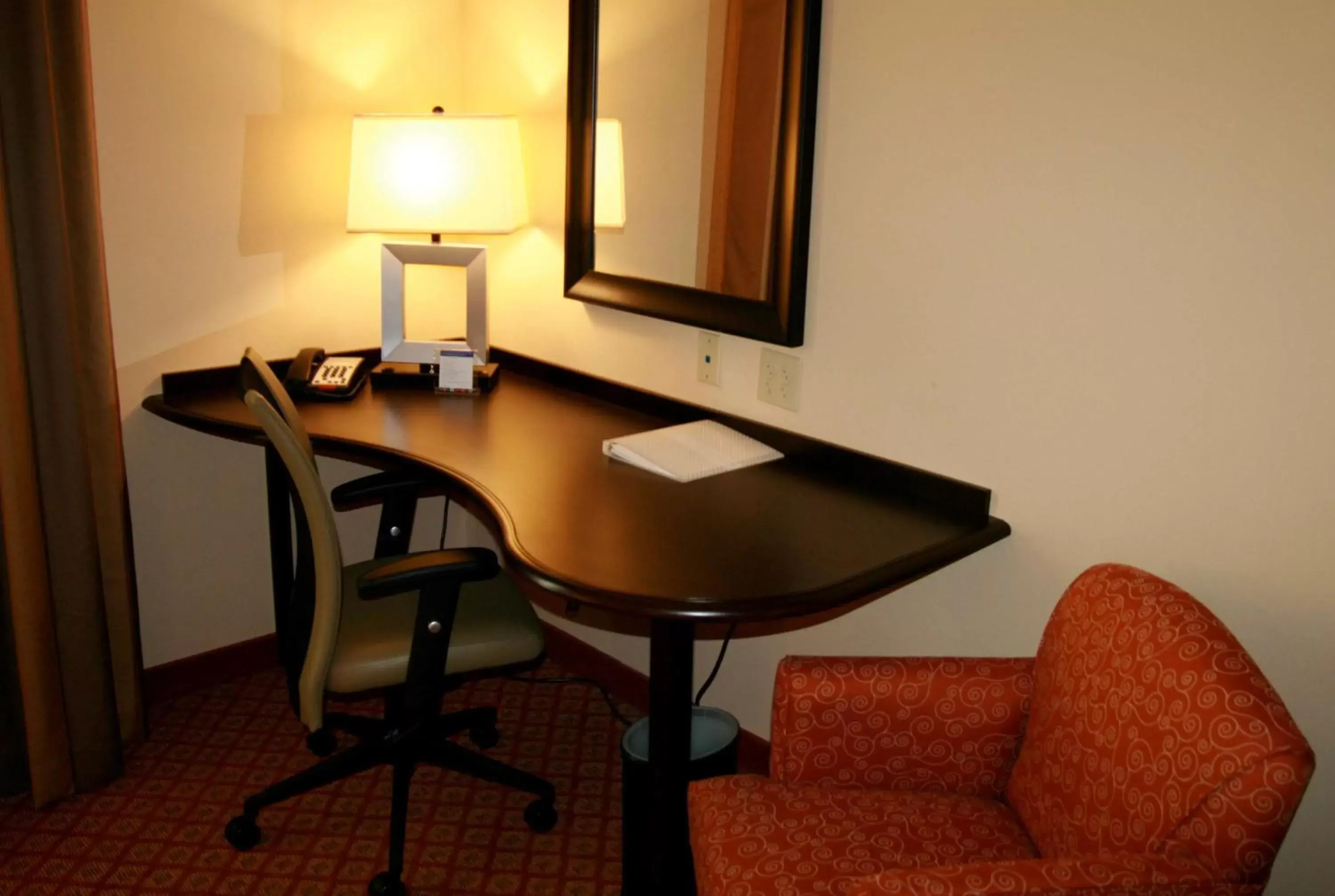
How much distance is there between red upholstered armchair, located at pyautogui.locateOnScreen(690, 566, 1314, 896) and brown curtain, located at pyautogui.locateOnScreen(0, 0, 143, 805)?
147 cm

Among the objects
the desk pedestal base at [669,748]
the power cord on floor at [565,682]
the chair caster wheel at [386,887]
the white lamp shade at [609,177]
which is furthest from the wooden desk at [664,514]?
the power cord on floor at [565,682]

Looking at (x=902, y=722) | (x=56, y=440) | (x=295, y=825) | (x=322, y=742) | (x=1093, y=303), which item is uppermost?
(x=1093, y=303)

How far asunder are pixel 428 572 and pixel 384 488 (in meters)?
0.50

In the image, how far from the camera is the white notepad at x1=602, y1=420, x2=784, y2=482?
2098mm

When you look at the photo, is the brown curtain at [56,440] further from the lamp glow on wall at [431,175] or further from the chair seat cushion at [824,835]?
the chair seat cushion at [824,835]

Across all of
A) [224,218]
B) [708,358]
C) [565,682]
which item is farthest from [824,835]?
[224,218]

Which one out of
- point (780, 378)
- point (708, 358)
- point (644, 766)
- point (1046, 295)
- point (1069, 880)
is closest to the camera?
point (1069, 880)

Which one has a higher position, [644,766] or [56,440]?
[56,440]

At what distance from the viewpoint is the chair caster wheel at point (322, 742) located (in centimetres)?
211

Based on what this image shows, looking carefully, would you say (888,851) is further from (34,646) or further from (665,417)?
(34,646)

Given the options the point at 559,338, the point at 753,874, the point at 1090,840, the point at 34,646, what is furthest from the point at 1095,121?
the point at 34,646

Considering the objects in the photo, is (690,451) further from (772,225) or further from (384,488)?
(384,488)

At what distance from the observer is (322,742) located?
217 cm

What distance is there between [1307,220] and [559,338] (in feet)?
5.78
